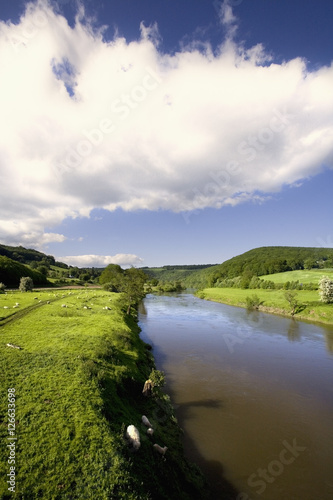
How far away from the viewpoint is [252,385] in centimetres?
2383

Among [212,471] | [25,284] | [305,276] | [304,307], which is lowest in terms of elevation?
[212,471]

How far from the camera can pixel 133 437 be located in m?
11.8

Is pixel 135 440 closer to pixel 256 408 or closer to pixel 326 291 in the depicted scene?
pixel 256 408

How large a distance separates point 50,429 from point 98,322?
1971 centimetres

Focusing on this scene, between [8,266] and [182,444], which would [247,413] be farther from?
[8,266]

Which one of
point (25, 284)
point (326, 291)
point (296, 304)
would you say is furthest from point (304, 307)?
point (25, 284)

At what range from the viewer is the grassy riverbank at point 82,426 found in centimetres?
870

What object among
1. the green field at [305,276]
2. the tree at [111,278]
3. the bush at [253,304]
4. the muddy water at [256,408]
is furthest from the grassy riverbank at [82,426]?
the green field at [305,276]

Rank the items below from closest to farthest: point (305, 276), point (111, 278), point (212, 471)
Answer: point (212, 471), point (305, 276), point (111, 278)

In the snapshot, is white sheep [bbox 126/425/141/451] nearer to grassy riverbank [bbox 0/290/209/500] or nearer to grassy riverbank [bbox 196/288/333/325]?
grassy riverbank [bbox 0/290/209/500]

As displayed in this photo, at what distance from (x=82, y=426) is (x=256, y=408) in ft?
50.0

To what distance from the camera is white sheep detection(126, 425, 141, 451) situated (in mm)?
11391

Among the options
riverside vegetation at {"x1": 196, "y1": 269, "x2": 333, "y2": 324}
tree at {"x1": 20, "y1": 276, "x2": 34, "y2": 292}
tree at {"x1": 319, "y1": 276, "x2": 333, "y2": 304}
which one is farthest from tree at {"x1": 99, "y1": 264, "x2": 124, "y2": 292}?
tree at {"x1": 319, "y1": 276, "x2": 333, "y2": 304}

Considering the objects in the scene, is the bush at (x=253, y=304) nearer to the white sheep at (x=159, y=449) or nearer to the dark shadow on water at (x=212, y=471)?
the dark shadow on water at (x=212, y=471)
